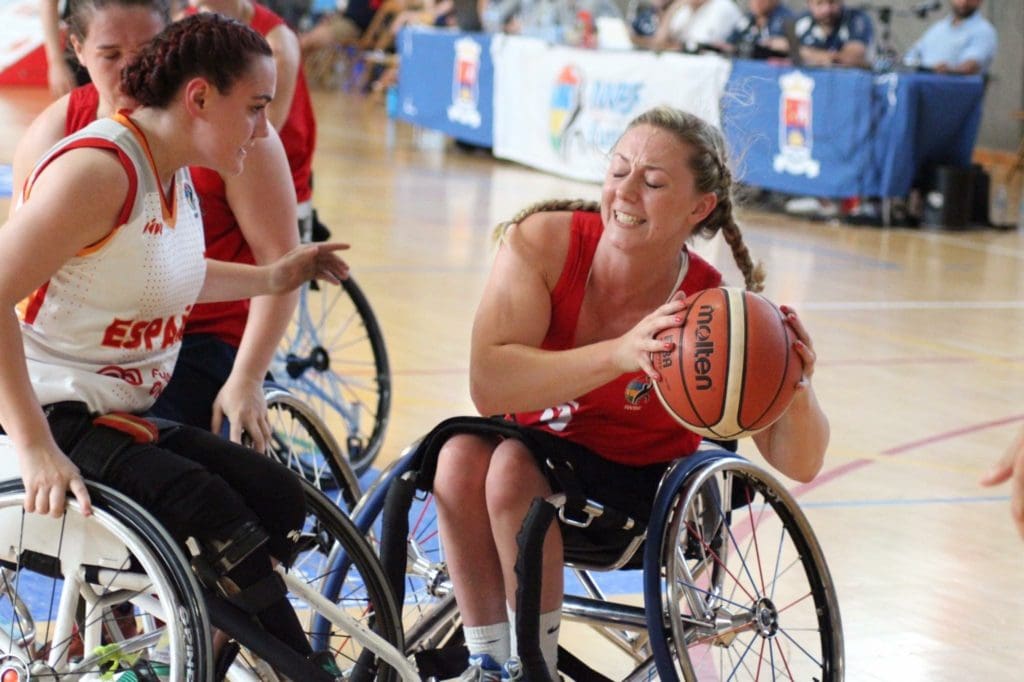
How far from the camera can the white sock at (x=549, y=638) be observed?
2.12 metres

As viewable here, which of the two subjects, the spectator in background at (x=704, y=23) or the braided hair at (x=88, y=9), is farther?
the spectator in background at (x=704, y=23)

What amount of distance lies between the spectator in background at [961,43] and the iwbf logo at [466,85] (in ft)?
11.1

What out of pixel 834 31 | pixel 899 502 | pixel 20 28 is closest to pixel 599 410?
pixel 899 502

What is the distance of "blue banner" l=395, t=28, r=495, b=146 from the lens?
11281 mm

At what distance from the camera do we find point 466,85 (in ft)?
38.2

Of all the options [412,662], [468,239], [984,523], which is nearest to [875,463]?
[984,523]

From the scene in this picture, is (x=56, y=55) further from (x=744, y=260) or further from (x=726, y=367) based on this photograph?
(x=726, y=367)

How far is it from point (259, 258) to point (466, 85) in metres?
9.23

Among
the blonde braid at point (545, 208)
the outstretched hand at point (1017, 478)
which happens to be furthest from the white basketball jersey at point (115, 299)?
the outstretched hand at point (1017, 478)

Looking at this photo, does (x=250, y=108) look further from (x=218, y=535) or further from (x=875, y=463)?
(x=875, y=463)

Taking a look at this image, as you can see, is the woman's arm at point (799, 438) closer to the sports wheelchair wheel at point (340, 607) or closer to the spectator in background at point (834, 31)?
the sports wheelchair wheel at point (340, 607)

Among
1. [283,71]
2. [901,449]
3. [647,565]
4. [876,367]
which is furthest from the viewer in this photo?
[876,367]

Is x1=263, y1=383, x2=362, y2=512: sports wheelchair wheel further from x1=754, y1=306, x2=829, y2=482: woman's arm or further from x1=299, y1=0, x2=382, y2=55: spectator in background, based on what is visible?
x1=299, y1=0, x2=382, y2=55: spectator in background

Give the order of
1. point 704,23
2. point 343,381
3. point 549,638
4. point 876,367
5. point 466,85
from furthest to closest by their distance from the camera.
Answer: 1. point 466,85
2. point 704,23
3. point 876,367
4. point 343,381
5. point 549,638
